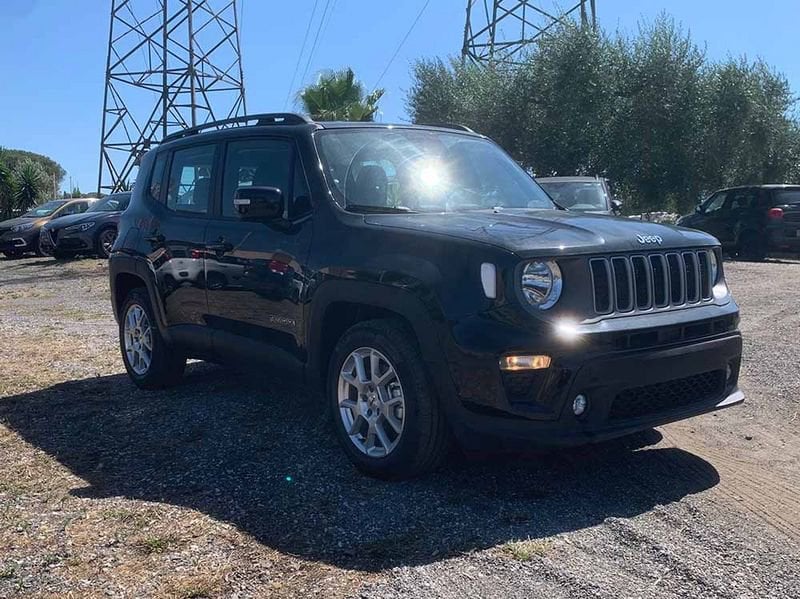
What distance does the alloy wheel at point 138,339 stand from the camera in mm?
6605

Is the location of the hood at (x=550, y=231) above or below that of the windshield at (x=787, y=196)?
below

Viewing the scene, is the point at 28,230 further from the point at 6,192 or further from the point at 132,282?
the point at 6,192

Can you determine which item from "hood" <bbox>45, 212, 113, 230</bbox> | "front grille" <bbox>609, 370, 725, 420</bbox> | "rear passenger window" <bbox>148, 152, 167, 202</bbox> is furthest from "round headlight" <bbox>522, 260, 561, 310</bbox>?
"hood" <bbox>45, 212, 113, 230</bbox>

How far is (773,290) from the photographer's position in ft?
41.1

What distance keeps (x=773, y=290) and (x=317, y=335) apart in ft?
32.1

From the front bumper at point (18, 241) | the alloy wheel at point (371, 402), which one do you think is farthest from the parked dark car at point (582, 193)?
the front bumper at point (18, 241)

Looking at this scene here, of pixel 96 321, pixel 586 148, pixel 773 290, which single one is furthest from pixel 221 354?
pixel 586 148

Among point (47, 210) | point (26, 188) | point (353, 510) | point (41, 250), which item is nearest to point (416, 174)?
point (353, 510)

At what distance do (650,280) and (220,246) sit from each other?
2.72 metres

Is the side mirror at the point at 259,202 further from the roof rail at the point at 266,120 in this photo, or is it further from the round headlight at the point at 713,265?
the round headlight at the point at 713,265

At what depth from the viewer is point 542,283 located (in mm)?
3928

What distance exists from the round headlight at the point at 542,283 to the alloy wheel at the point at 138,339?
11.8 feet

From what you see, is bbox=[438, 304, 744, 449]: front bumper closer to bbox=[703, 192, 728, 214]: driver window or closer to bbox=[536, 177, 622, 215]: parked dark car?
bbox=[536, 177, 622, 215]: parked dark car

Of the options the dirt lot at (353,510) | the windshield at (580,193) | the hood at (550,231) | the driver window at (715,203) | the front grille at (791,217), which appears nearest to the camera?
the dirt lot at (353,510)
